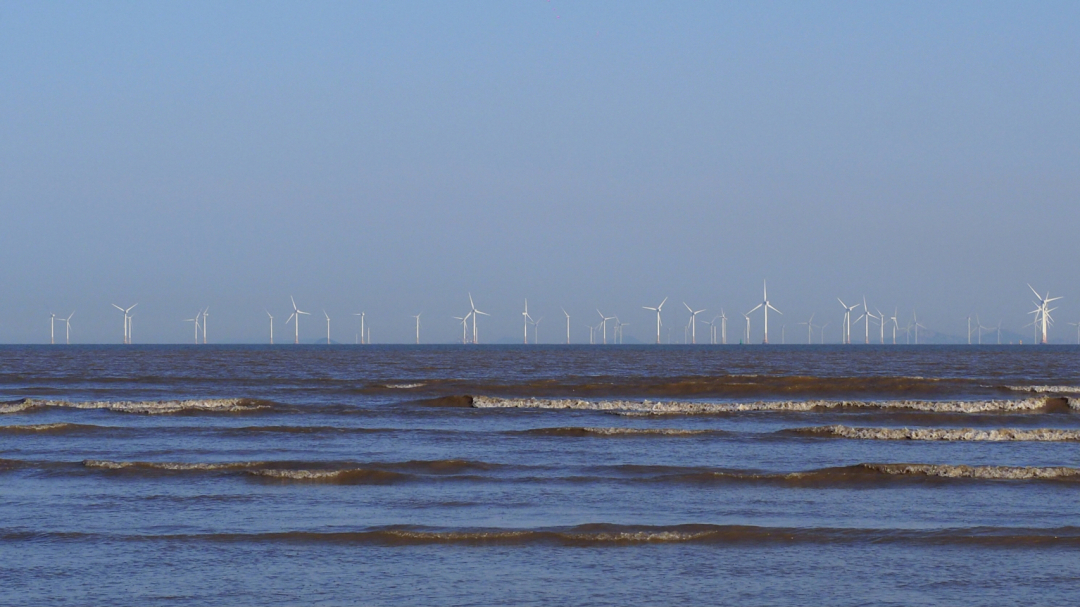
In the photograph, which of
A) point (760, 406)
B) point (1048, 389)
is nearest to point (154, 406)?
point (760, 406)

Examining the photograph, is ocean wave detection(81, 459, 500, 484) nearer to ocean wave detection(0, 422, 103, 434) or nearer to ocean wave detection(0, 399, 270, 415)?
ocean wave detection(0, 422, 103, 434)

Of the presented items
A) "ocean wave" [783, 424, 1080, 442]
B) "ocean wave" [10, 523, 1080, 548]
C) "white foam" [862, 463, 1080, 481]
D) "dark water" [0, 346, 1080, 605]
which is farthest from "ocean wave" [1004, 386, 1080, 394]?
"ocean wave" [10, 523, 1080, 548]

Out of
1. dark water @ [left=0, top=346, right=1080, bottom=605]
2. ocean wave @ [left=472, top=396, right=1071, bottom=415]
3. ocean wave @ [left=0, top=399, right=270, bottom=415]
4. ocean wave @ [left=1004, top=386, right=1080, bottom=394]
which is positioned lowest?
dark water @ [left=0, top=346, right=1080, bottom=605]

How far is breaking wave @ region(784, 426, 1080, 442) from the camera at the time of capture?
2812 centimetres

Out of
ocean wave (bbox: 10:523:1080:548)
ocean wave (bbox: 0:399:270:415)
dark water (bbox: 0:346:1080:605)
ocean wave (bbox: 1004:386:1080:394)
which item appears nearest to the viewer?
dark water (bbox: 0:346:1080:605)

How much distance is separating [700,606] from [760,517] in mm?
5357

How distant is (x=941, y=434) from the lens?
29047mm

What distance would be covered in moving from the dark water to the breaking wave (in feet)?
0.45

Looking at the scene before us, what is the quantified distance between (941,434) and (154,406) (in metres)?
26.5

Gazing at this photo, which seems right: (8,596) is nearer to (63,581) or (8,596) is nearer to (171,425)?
(63,581)

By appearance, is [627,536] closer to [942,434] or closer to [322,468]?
[322,468]

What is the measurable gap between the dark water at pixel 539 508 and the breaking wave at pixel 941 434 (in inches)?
5.4

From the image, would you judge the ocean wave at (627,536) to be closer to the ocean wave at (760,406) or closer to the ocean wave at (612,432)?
the ocean wave at (612,432)

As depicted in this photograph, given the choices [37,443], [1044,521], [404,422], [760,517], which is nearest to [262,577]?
[760,517]
